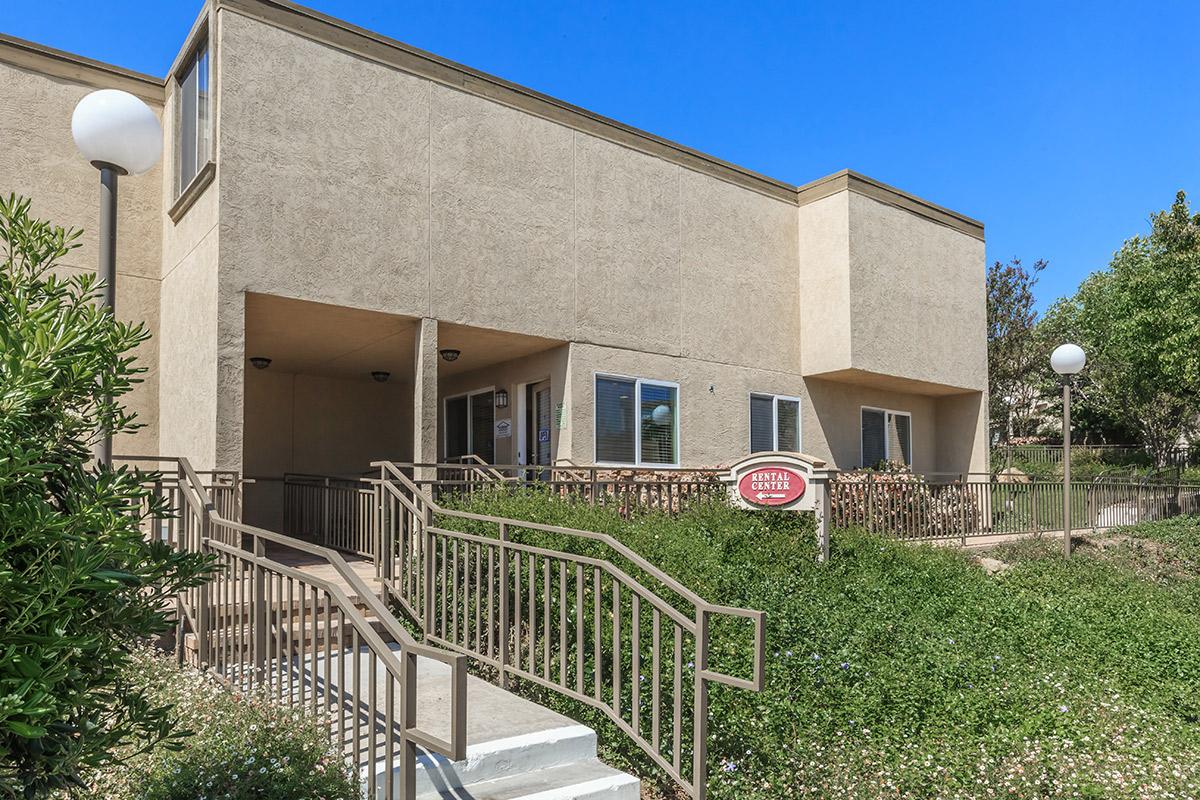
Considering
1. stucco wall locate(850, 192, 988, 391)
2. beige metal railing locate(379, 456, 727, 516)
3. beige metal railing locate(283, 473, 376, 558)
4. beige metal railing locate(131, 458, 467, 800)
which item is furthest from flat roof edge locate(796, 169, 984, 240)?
beige metal railing locate(131, 458, 467, 800)

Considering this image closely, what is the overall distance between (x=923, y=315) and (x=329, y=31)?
11.4m

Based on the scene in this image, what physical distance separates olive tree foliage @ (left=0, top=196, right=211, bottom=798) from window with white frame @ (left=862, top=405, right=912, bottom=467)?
14.8m

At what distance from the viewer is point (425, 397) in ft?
32.3

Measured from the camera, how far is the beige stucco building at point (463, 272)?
8930 mm

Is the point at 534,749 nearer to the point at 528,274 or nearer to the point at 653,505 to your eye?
the point at 653,505

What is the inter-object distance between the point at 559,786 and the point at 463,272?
23.5 ft

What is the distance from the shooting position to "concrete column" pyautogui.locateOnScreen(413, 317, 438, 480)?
9.71 meters

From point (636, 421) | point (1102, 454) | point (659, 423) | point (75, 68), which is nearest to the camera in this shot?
point (75, 68)

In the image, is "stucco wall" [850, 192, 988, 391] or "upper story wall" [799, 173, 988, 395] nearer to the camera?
"upper story wall" [799, 173, 988, 395]

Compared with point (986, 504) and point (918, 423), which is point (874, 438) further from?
point (986, 504)

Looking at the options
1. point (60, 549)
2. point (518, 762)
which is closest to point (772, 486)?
point (518, 762)

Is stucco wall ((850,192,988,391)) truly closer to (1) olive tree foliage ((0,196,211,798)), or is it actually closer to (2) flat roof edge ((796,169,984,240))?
(2) flat roof edge ((796,169,984,240))

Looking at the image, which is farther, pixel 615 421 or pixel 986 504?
pixel 986 504

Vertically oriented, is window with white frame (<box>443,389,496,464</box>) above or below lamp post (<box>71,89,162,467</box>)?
below
